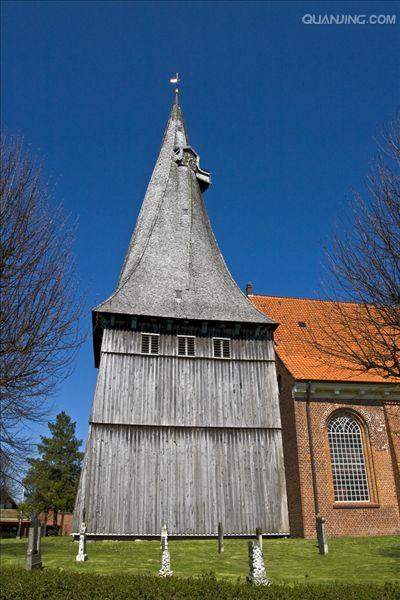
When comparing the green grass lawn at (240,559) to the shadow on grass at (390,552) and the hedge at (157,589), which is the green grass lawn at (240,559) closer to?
the shadow on grass at (390,552)

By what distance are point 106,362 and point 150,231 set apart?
771 cm

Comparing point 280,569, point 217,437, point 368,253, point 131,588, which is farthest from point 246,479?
point 131,588

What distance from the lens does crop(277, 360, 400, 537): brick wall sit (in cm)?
1930

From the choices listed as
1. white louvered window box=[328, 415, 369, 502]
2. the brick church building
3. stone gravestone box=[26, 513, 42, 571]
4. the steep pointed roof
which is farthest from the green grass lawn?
the steep pointed roof

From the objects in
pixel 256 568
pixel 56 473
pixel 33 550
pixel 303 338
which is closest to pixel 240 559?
pixel 256 568

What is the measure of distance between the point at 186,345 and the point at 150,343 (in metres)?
1.48

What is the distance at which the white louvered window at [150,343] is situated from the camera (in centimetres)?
2088

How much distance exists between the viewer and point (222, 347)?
71.3 feet

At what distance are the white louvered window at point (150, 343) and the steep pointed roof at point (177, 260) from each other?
875 millimetres

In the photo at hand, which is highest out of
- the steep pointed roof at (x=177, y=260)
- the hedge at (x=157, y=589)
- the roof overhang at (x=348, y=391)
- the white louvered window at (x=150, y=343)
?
the steep pointed roof at (x=177, y=260)

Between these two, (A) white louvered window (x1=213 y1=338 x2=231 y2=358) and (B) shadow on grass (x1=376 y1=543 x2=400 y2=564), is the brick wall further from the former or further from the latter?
(B) shadow on grass (x1=376 y1=543 x2=400 y2=564)

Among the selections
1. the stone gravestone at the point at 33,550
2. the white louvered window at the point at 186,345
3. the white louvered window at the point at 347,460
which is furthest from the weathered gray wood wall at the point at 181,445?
the stone gravestone at the point at 33,550

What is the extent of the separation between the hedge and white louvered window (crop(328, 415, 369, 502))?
1329 cm

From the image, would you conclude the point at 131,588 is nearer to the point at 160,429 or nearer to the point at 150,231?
the point at 160,429
